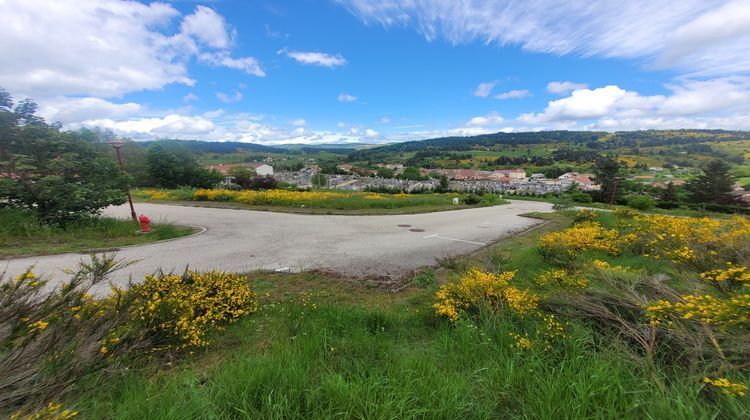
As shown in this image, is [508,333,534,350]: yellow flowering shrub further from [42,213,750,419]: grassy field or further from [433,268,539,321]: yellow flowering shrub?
[433,268,539,321]: yellow flowering shrub

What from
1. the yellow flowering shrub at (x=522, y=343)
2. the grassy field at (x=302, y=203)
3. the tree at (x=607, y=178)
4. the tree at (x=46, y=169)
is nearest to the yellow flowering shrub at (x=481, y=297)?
the yellow flowering shrub at (x=522, y=343)

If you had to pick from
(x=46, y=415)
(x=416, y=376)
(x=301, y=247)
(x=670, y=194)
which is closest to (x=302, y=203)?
(x=301, y=247)

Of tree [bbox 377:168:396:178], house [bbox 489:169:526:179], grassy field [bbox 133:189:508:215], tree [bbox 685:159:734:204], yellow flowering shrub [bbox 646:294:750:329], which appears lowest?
house [bbox 489:169:526:179]

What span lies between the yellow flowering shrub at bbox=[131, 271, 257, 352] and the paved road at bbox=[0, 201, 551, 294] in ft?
6.91

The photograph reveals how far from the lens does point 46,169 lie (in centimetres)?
817

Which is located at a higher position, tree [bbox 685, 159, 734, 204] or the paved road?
the paved road

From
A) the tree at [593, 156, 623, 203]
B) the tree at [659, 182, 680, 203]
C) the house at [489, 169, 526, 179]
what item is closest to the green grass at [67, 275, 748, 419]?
the tree at [593, 156, 623, 203]

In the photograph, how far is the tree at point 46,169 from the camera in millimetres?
7824

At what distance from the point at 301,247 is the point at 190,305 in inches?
185

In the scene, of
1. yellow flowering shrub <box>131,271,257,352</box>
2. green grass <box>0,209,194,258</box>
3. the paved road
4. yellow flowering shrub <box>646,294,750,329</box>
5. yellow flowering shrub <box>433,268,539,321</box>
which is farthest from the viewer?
green grass <box>0,209,194,258</box>

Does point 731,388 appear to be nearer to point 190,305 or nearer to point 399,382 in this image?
point 399,382

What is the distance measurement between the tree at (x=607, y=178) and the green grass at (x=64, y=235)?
4748 centimetres

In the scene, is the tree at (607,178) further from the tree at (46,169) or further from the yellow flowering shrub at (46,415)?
the tree at (46,169)

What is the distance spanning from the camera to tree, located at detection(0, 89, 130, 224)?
7824 millimetres
